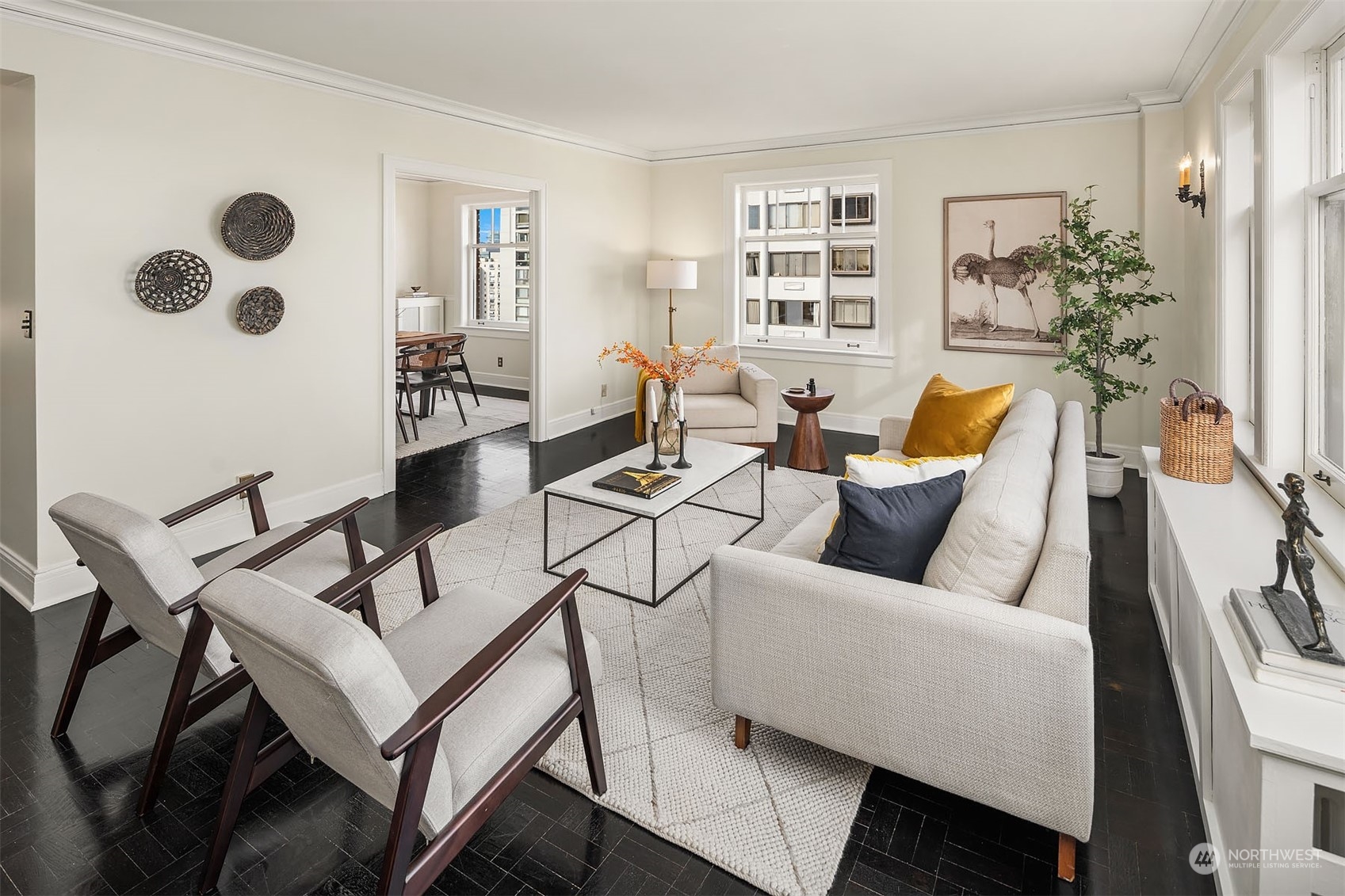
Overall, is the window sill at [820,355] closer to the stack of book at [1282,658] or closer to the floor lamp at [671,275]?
the floor lamp at [671,275]

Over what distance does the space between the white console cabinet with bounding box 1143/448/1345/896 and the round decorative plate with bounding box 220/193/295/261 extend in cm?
419

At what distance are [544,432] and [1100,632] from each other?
171 inches

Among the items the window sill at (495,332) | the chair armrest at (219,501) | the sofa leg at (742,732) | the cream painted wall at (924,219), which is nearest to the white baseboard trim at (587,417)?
the cream painted wall at (924,219)

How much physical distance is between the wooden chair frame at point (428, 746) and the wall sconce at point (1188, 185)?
4.13 m

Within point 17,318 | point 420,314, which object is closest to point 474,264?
point 420,314

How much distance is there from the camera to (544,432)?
6.14 meters

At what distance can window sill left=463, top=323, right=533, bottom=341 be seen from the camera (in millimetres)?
8531

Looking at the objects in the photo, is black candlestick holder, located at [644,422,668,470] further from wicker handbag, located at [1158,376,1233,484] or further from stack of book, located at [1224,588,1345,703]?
stack of book, located at [1224,588,1345,703]

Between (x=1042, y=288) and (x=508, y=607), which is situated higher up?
(x=1042, y=288)

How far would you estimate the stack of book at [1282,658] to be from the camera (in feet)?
4.55

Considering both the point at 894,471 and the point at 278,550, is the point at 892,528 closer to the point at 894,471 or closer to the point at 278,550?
the point at 894,471

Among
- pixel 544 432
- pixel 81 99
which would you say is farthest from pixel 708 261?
pixel 81 99

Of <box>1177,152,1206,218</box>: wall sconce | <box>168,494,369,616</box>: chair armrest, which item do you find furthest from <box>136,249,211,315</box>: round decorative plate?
<box>1177,152,1206,218</box>: wall sconce

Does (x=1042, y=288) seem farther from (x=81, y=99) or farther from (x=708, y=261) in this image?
(x=81, y=99)
